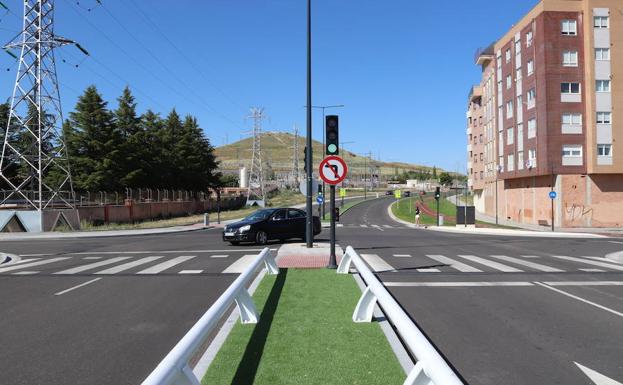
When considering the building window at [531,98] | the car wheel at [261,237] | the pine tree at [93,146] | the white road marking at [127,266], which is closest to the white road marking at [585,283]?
the white road marking at [127,266]

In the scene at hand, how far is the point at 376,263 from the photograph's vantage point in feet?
47.8

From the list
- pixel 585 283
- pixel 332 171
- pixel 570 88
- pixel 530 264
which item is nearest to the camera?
pixel 585 283

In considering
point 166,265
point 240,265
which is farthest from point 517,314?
point 166,265

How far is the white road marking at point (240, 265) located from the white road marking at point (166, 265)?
5.53 feet

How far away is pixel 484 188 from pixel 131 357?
2688 inches

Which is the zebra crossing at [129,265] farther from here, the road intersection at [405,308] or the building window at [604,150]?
the building window at [604,150]

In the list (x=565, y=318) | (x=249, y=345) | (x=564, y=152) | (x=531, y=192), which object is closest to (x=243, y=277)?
(x=249, y=345)

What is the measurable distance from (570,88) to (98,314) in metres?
47.0

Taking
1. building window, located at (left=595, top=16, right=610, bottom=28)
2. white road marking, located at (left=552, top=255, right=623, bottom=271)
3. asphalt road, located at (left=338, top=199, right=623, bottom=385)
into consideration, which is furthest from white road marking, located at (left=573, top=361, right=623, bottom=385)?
building window, located at (left=595, top=16, right=610, bottom=28)

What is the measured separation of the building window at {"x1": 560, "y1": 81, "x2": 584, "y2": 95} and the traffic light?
39.5 metres

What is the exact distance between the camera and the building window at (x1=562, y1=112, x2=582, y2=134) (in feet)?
149

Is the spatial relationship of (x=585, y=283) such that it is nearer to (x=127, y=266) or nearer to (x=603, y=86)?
(x=127, y=266)

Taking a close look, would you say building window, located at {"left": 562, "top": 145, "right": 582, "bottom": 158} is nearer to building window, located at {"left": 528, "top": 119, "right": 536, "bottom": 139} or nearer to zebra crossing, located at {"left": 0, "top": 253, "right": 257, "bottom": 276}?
building window, located at {"left": 528, "top": 119, "right": 536, "bottom": 139}

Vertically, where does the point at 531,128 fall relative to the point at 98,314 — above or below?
above
